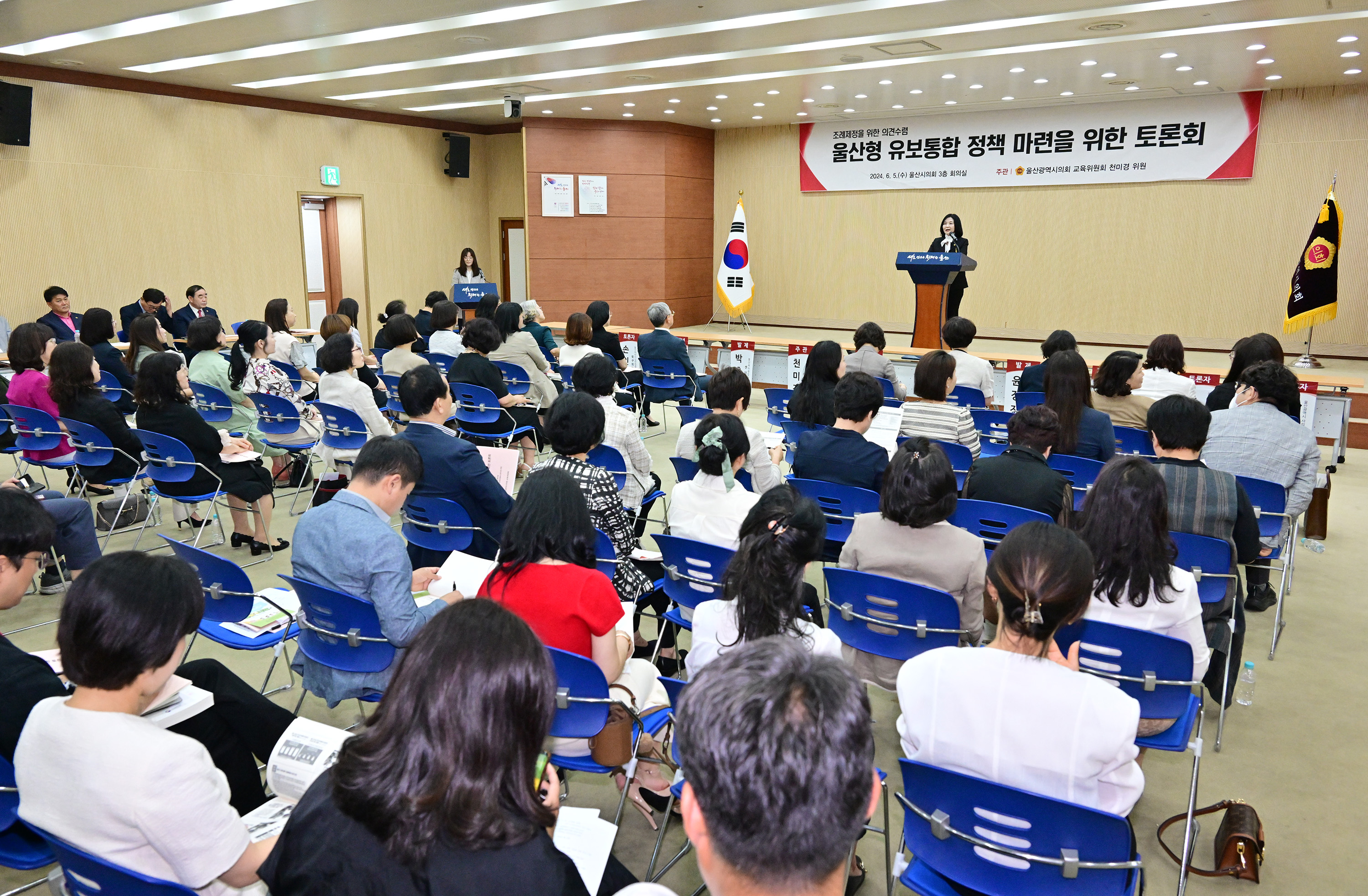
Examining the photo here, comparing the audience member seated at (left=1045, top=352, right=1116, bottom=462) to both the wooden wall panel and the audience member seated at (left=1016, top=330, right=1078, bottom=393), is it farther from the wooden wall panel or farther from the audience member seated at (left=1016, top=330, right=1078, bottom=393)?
the wooden wall panel

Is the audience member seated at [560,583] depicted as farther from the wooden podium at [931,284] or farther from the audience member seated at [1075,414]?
the wooden podium at [931,284]

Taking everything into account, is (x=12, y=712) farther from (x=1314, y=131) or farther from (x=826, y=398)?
(x=1314, y=131)

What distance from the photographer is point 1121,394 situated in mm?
5266

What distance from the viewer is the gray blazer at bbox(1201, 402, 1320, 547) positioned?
4.25m

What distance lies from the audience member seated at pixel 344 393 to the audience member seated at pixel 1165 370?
4985mm

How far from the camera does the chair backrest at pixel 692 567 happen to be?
318 centimetres

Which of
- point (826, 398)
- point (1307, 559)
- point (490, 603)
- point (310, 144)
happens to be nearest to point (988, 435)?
point (826, 398)

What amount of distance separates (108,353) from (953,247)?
360 inches

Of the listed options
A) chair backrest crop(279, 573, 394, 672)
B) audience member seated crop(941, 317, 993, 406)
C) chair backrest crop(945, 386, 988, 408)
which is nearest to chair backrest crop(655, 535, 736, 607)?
chair backrest crop(279, 573, 394, 672)

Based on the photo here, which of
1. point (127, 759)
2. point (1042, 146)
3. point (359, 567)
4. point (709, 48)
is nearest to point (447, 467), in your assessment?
point (359, 567)

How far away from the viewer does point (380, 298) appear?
15.2 metres

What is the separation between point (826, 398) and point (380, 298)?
38.0 feet

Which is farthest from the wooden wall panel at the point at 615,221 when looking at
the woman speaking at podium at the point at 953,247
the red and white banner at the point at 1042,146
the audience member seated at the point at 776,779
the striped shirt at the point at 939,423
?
the audience member seated at the point at 776,779

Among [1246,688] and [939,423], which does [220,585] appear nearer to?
[939,423]
